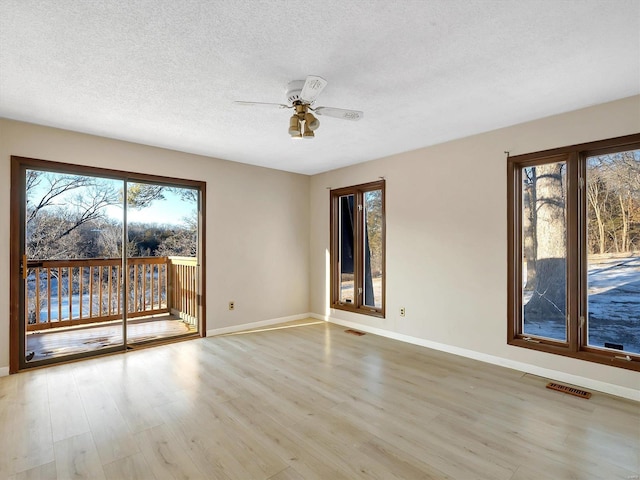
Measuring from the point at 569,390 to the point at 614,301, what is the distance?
904 mm

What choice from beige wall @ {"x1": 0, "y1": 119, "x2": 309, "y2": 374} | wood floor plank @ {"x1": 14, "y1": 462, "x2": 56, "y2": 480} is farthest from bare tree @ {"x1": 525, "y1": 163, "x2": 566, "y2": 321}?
wood floor plank @ {"x1": 14, "y1": 462, "x2": 56, "y2": 480}

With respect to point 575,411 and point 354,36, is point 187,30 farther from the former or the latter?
point 575,411

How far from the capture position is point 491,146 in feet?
12.0

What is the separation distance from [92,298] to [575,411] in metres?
5.16

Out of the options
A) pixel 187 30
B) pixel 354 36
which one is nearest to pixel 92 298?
pixel 187 30

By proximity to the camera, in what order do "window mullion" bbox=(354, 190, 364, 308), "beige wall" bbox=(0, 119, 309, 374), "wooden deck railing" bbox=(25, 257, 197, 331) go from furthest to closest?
"window mullion" bbox=(354, 190, 364, 308)
"wooden deck railing" bbox=(25, 257, 197, 331)
"beige wall" bbox=(0, 119, 309, 374)

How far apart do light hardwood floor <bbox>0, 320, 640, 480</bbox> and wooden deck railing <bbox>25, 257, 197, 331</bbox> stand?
720mm

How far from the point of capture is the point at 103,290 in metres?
4.16

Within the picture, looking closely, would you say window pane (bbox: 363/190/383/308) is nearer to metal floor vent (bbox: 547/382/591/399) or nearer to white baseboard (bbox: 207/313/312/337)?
white baseboard (bbox: 207/313/312/337)

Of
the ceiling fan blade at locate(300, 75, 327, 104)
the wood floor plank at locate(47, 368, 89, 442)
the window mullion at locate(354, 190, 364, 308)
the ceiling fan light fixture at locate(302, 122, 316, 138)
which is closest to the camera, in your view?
the ceiling fan blade at locate(300, 75, 327, 104)

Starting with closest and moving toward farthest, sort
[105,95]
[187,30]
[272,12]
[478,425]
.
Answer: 1. [272,12]
2. [187,30]
3. [478,425]
4. [105,95]

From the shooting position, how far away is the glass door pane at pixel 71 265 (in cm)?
354

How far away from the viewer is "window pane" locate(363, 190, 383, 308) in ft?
16.1

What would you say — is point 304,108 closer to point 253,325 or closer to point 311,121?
point 311,121
